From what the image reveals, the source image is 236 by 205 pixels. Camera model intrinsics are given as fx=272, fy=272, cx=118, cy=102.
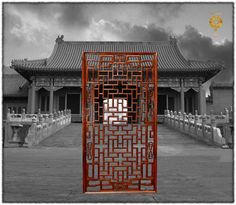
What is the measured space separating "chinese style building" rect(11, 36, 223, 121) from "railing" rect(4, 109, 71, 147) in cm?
309

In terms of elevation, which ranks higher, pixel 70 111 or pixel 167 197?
pixel 70 111

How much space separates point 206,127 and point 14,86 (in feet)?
52.3

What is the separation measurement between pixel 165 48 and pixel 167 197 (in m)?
19.5

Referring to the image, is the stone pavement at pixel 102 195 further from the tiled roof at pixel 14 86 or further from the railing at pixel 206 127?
the tiled roof at pixel 14 86

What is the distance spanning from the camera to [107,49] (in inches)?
850

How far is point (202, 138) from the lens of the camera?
1018 cm

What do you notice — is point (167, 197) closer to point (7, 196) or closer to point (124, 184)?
point (124, 184)

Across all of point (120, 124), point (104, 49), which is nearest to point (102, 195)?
point (120, 124)

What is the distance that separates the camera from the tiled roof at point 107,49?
1770 cm

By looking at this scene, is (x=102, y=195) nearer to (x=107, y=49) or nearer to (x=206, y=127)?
(x=206, y=127)

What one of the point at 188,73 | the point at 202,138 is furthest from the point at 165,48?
the point at 202,138

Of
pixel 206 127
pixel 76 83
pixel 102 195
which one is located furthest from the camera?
pixel 76 83

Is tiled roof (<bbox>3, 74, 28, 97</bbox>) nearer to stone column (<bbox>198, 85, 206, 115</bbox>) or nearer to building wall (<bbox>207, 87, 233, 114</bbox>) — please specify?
stone column (<bbox>198, 85, 206, 115</bbox>)

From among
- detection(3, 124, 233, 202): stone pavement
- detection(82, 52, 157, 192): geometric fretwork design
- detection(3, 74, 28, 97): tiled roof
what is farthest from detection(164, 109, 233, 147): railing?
detection(3, 74, 28, 97): tiled roof
